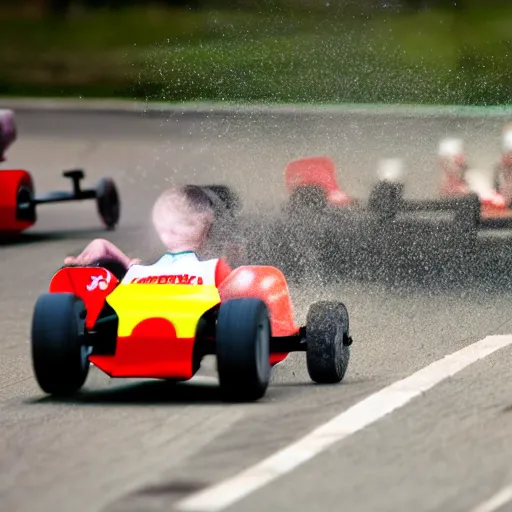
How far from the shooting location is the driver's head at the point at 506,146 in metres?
14.5

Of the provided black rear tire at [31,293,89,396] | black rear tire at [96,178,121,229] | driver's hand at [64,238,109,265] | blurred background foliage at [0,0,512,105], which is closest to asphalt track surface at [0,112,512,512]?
black rear tire at [31,293,89,396]

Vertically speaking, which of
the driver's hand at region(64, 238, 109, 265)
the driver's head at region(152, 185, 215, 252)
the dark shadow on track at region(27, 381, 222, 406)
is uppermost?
the driver's head at region(152, 185, 215, 252)

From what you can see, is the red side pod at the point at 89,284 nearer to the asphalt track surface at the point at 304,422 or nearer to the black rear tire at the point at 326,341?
the asphalt track surface at the point at 304,422

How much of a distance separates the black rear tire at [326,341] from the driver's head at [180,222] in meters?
0.65

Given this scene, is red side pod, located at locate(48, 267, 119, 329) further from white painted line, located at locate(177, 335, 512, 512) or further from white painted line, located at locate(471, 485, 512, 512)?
white painted line, located at locate(471, 485, 512, 512)

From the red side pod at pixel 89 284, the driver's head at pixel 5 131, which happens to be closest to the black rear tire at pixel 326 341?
the red side pod at pixel 89 284

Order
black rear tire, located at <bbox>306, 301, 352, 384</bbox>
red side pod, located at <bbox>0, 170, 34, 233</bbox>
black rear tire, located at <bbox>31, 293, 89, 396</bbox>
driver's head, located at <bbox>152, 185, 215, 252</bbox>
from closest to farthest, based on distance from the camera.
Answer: black rear tire, located at <bbox>31, 293, 89, 396</bbox> < black rear tire, located at <bbox>306, 301, 352, 384</bbox> < driver's head, located at <bbox>152, 185, 215, 252</bbox> < red side pod, located at <bbox>0, 170, 34, 233</bbox>

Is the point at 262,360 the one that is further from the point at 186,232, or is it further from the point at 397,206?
the point at 397,206

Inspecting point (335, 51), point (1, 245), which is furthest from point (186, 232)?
point (335, 51)

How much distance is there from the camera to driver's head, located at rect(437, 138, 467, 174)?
48.2ft

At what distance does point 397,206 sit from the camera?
14141mm

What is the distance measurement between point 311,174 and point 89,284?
18.5 ft

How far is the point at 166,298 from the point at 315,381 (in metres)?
0.81

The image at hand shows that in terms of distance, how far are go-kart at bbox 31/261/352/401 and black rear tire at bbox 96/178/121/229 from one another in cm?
772
